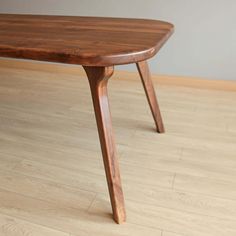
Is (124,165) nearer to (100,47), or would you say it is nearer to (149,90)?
(149,90)

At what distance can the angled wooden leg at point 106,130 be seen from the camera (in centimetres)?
74

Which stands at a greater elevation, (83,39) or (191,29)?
(83,39)

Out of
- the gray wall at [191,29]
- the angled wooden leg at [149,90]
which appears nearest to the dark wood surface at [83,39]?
the angled wooden leg at [149,90]

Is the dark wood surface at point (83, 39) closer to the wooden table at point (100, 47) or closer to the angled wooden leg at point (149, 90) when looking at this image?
the wooden table at point (100, 47)

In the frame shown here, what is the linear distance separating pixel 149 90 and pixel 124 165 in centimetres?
33

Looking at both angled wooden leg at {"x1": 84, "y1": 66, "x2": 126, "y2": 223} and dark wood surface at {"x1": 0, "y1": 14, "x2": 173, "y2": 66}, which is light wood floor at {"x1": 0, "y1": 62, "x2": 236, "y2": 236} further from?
dark wood surface at {"x1": 0, "y1": 14, "x2": 173, "y2": 66}

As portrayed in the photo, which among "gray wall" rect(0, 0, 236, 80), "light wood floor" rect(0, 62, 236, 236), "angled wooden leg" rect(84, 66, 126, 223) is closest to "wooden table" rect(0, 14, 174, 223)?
"angled wooden leg" rect(84, 66, 126, 223)

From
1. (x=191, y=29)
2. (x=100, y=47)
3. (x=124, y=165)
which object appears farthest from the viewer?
(x=191, y=29)

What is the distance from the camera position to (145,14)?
171 centimetres

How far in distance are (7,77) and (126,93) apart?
92 centimetres

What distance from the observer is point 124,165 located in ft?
3.63

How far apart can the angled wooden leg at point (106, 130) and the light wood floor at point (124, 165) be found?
0.07 m

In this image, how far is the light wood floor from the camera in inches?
33.9

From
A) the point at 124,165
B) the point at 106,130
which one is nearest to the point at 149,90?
the point at 124,165
